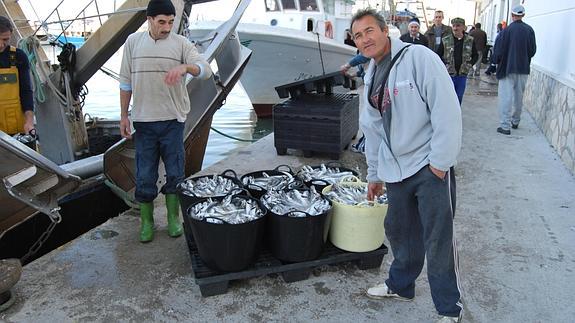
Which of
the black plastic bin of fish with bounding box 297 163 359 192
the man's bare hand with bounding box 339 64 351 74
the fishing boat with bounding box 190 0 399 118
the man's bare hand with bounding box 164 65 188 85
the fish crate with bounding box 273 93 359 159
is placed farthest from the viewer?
the fishing boat with bounding box 190 0 399 118

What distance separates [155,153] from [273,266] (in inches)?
51.2

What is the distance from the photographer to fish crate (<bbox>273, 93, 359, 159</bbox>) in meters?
5.57

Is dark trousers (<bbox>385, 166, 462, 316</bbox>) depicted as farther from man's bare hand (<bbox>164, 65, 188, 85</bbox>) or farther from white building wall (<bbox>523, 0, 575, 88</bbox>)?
white building wall (<bbox>523, 0, 575, 88</bbox>)

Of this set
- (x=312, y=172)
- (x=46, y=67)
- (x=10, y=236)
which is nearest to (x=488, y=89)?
(x=312, y=172)

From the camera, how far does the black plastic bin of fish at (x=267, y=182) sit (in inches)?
137

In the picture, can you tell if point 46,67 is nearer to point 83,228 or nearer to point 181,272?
point 83,228

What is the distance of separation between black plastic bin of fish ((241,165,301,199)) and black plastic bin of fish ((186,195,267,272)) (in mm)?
400

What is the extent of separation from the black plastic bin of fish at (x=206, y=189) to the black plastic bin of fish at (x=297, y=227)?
34 cm

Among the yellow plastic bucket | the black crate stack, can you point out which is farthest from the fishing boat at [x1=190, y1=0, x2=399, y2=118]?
the yellow plastic bucket

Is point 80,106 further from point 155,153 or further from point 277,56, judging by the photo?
point 277,56

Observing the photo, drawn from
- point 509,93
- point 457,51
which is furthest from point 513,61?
point 457,51

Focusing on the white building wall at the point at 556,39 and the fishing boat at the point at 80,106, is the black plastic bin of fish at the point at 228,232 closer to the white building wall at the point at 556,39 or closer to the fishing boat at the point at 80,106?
the fishing boat at the point at 80,106

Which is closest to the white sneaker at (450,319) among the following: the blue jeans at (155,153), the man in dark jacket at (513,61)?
the blue jeans at (155,153)

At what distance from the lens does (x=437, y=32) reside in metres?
6.65
